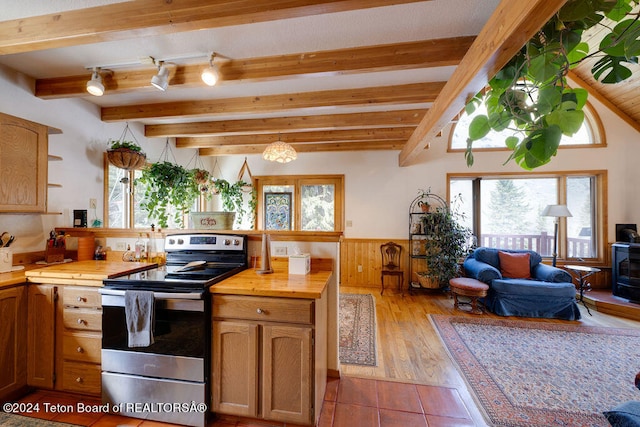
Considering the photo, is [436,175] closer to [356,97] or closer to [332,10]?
[356,97]

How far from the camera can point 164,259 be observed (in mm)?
2174

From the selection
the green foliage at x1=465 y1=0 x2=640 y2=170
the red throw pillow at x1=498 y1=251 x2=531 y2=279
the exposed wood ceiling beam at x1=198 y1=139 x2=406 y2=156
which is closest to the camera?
the green foliage at x1=465 y1=0 x2=640 y2=170

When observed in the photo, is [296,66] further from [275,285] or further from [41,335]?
[41,335]

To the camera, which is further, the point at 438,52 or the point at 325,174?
the point at 325,174

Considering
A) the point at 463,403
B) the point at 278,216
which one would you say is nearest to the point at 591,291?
the point at 463,403

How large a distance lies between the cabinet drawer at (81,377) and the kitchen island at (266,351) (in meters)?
0.88

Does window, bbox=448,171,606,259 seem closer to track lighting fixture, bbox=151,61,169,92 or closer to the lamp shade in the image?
the lamp shade

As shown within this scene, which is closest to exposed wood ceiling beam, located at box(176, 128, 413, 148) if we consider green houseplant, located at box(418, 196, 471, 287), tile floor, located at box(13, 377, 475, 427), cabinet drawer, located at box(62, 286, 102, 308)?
green houseplant, located at box(418, 196, 471, 287)

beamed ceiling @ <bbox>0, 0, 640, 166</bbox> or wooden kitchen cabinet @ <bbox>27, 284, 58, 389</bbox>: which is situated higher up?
beamed ceiling @ <bbox>0, 0, 640, 166</bbox>

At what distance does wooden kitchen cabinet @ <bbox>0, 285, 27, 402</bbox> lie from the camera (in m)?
1.69

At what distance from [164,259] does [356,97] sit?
7.98 ft

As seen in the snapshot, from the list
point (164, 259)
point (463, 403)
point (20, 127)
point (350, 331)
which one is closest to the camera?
point (463, 403)

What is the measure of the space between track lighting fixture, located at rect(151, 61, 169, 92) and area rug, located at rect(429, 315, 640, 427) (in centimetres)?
348

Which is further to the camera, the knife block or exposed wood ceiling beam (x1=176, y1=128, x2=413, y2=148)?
exposed wood ceiling beam (x1=176, y1=128, x2=413, y2=148)
